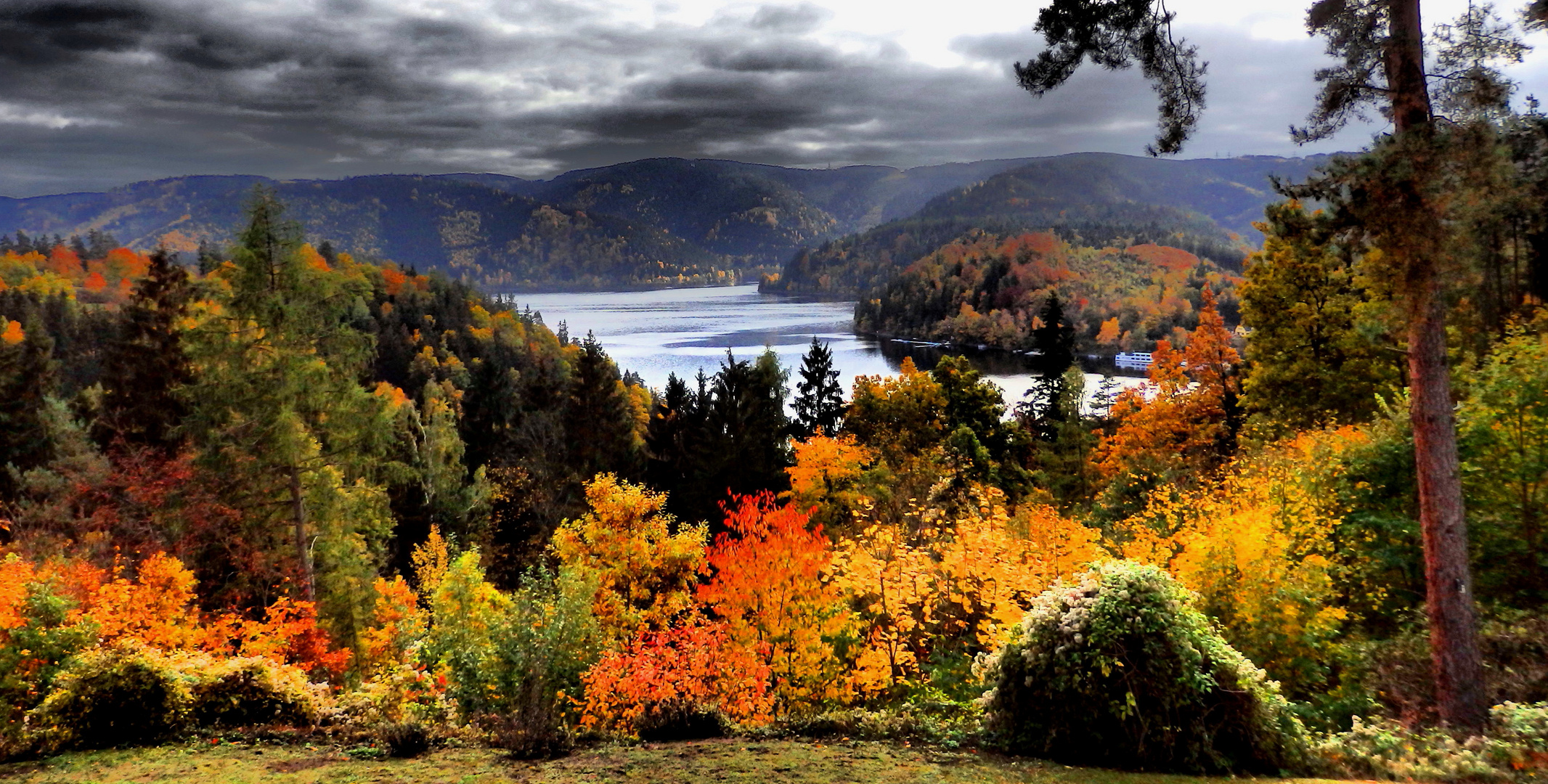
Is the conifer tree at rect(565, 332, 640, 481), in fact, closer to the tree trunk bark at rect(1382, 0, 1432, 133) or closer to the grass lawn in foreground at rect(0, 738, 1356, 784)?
the grass lawn in foreground at rect(0, 738, 1356, 784)

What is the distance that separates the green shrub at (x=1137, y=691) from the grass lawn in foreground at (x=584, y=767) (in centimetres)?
41

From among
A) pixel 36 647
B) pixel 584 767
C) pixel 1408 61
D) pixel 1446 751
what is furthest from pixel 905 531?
pixel 36 647

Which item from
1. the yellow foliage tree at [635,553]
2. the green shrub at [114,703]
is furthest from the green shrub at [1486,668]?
the green shrub at [114,703]

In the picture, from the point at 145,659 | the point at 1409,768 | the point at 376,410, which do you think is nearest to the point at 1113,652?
the point at 1409,768

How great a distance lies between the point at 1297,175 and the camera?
11695mm

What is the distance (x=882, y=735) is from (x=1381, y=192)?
8301 millimetres

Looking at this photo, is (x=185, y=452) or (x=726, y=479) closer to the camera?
(x=185, y=452)

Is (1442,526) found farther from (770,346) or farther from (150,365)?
Result: (770,346)

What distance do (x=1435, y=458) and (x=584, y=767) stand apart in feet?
34.9

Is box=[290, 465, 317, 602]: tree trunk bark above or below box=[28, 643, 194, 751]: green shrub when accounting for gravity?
below

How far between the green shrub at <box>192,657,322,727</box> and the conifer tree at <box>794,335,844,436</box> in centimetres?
4337

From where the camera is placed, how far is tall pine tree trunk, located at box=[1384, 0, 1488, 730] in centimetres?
952

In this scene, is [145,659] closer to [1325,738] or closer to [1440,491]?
[1325,738]

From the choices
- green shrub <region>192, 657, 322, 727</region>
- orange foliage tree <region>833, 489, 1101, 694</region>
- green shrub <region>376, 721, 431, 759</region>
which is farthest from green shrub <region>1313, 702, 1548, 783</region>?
green shrub <region>192, 657, 322, 727</region>
